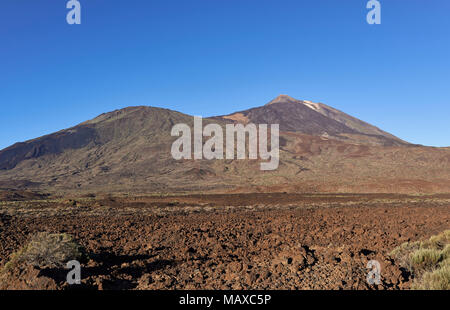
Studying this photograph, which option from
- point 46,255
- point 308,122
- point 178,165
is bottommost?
point 46,255

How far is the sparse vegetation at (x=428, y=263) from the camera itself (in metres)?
5.88

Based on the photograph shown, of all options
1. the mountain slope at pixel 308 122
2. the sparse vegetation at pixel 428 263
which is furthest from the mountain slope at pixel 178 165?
Answer: the sparse vegetation at pixel 428 263

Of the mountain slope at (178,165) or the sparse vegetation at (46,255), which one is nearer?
the sparse vegetation at (46,255)

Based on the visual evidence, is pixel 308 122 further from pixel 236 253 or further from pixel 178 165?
pixel 236 253

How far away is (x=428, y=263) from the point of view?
7.47 m

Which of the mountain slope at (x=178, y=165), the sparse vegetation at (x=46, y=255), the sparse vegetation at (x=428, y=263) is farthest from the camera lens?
the mountain slope at (x=178, y=165)

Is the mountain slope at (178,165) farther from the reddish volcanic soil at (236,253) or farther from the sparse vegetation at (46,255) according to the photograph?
the sparse vegetation at (46,255)

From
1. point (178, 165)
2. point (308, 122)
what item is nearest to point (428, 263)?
point (178, 165)

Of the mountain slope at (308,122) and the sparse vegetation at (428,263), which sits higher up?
the mountain slope at (308,122)

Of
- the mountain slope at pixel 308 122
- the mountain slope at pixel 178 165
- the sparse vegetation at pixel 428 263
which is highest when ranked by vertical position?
the mountain slope at pixel 308 122

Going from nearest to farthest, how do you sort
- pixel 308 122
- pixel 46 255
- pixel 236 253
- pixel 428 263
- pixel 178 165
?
pixel 428 263, pixel 46 255, pixel 236 253, pixel 178 165, pixel 308 122

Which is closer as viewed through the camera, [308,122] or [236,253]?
[236,253]

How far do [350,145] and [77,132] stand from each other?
8598cm
